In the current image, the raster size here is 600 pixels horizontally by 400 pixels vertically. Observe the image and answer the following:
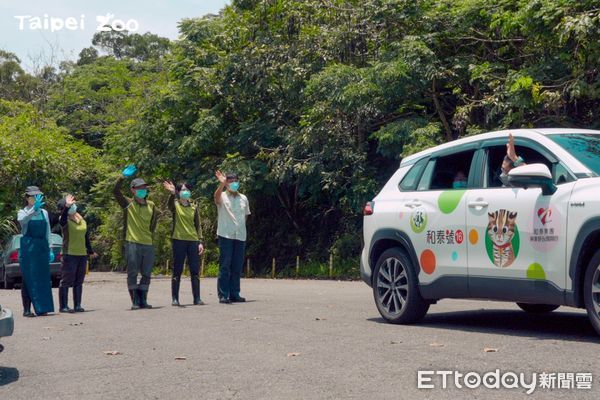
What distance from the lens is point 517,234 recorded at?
8.42m

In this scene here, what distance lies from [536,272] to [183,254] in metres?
7.30

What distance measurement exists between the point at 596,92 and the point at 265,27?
13.2 m

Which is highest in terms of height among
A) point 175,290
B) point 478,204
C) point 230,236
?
point 478,204

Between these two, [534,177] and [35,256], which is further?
[35,256]

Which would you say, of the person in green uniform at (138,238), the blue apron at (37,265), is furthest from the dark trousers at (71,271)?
the person in green uniform at (138,238)

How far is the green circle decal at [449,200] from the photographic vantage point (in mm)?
9195

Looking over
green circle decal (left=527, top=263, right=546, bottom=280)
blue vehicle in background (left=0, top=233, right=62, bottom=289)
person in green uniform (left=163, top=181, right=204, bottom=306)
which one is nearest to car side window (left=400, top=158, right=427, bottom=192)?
green circle decal (left=527, top=263, right=546, bottom=280)

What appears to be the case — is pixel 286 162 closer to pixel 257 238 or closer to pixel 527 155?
pixel 257 238

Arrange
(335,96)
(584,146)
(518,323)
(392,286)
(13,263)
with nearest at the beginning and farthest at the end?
1. (584,146)
2. (518,323)
3. (392,286)
4. (13,263)
5. (335,96)

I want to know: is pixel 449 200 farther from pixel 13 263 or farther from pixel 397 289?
→ pixel 13 263

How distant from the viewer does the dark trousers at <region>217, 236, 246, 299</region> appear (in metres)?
14.2

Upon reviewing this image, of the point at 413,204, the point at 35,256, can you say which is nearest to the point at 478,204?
the point at 413,204

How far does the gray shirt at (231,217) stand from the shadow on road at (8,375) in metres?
6.59

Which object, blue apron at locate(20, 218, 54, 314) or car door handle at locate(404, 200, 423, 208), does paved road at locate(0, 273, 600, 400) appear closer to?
blue apron at locate(20, 218, 54, 314)
